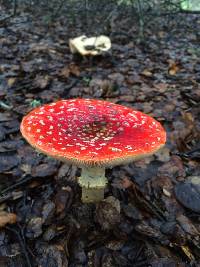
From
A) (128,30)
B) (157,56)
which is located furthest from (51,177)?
(128,30)

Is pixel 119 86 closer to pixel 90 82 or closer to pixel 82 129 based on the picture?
pixel 90 82

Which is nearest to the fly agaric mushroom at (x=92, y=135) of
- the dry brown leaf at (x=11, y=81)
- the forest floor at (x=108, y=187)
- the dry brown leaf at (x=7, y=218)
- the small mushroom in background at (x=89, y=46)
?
the forest floor at (x=108, y=187)

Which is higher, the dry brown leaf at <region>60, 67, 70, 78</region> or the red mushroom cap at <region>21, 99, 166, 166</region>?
the red mushroom cap at <region>21, 99, 166, 166</region>

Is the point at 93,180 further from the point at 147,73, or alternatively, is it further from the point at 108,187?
the point at 147,73

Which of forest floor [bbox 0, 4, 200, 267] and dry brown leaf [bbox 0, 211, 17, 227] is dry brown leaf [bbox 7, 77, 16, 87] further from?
dry brown leaf [bbox 0, 211, 17, 227]

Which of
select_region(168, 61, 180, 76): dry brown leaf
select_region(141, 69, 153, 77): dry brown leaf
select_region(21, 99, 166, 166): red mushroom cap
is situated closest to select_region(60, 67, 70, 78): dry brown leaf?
select_region(141, 69, 153, 77): dry brown leaf

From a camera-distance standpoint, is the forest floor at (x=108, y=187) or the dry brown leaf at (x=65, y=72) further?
the dry brown leaf at (x=65, y=72)

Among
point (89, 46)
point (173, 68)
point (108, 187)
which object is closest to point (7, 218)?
point (108, 187)

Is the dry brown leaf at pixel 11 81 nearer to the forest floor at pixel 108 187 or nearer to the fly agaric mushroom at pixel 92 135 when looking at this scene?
the forest floor at pixel 108 187

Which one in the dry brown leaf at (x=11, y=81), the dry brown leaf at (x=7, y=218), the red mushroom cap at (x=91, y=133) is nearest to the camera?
the red mushroom cap at (x=91, y=133)

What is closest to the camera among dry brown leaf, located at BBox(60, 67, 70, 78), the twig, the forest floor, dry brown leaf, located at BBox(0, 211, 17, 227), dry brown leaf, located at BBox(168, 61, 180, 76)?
the twig
